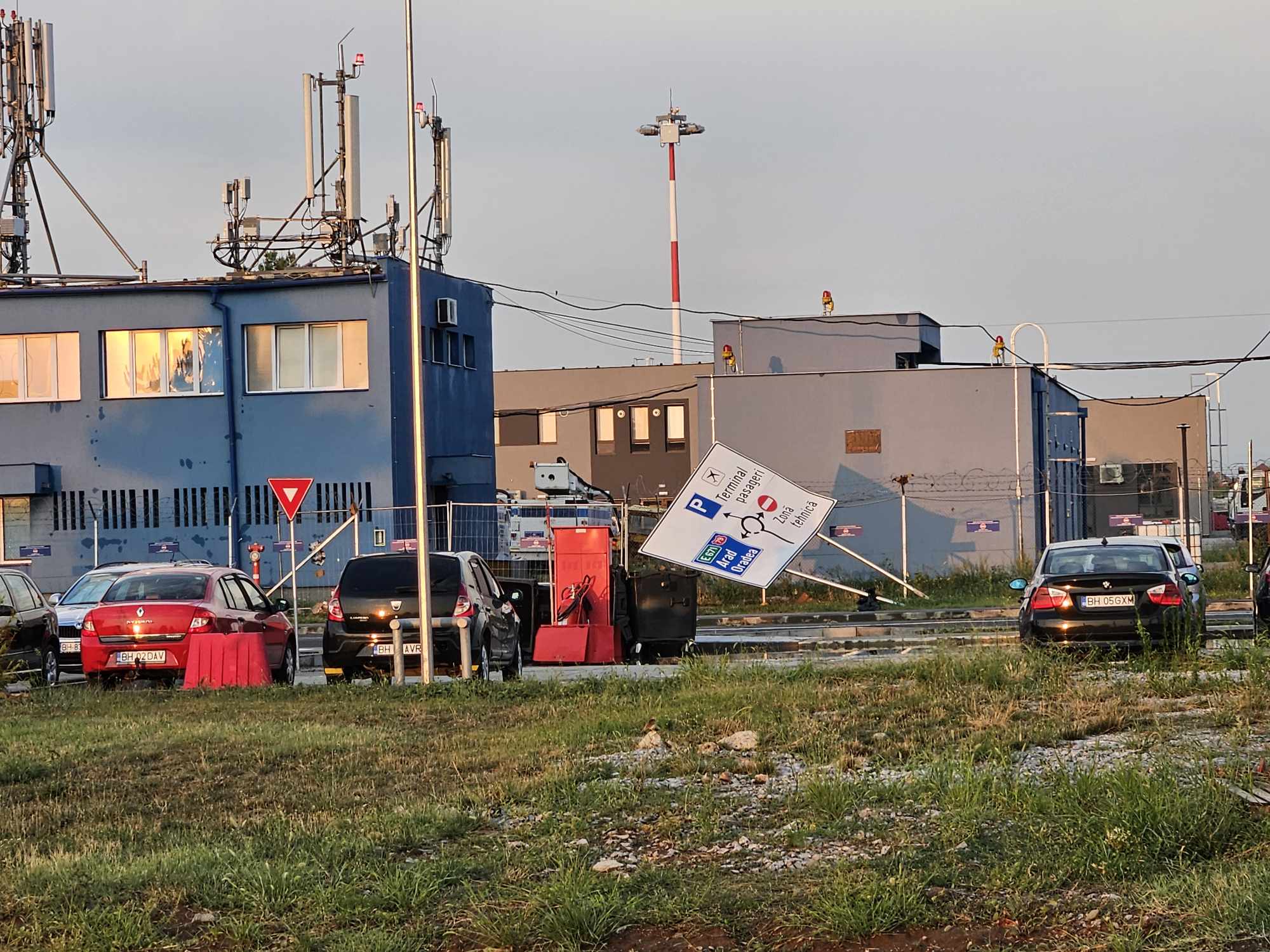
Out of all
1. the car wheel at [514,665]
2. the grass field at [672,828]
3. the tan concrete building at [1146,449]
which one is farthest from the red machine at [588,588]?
the tan concrete building at [1146,449]

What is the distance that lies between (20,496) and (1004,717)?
32.9 meters

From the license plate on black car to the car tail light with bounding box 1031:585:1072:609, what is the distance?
0.55 feet

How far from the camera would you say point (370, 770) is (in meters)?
10.9

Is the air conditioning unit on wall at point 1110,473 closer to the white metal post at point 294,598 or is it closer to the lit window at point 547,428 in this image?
the lit window at point 547,428

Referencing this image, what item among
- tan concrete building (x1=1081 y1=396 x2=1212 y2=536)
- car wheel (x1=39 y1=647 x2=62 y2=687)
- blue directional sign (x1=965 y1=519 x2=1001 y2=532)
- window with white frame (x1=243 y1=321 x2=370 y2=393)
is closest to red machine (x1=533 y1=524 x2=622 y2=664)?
car wheel (x1=39 y1=647 x2=62 y2=687)

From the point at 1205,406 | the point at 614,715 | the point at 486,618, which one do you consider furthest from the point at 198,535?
the point at 1205,406

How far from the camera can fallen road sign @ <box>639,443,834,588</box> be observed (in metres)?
28.2

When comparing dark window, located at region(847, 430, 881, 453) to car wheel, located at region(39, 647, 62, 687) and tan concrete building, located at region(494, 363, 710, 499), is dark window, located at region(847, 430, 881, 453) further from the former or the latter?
car wheel, located at region(39, 647, 62, 687)

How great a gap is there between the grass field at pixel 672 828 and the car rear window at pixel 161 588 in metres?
5.33

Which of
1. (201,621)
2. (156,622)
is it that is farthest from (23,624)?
(201,621)

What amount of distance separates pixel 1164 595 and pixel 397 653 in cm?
824

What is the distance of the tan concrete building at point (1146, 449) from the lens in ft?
250

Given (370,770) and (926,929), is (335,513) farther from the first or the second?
(926,929)

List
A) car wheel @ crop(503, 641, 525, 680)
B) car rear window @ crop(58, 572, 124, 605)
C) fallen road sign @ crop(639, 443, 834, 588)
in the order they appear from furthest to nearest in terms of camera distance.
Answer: fallen road sign @ crop(639, 443, 834, 588)
car rear window @ crop(58, 572, 124, 605)
car wheel @ crop(503, 641, 525, 680)
